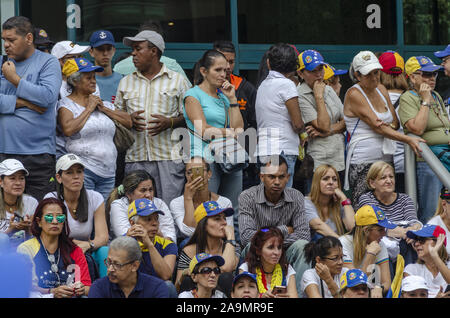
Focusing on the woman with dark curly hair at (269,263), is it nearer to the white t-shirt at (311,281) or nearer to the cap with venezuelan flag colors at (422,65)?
the white t-shirt at (311,281)

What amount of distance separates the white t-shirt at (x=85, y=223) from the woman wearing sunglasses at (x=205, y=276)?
0.97 meters

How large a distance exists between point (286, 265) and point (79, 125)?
6.97 ft

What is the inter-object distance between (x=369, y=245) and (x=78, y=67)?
291 cm

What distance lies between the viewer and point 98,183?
7512 millimetres

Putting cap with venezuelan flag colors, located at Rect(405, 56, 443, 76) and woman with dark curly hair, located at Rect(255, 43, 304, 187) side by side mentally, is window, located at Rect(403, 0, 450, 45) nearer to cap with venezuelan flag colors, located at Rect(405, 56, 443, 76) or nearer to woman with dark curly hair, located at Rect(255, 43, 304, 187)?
cap with venezuelan flag colors, located at Rect(405, 56, 443, 76)

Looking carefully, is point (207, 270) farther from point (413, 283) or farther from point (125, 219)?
point (413, 283)

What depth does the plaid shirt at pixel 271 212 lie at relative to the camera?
24.0 ft

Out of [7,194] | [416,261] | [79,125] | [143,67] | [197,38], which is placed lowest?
[416,261]

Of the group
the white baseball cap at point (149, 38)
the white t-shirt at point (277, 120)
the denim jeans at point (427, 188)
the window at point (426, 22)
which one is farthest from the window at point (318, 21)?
the denim jeans at point (427, 188)

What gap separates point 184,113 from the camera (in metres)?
7.61

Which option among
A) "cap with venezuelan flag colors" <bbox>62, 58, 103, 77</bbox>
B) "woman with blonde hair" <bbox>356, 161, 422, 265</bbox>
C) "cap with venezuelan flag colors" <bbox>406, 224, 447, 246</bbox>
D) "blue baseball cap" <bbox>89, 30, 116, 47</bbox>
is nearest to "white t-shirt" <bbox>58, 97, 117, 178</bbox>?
"cap with venezuelan flag colors" <bbox>62, 58, 103, 77</bbox>
